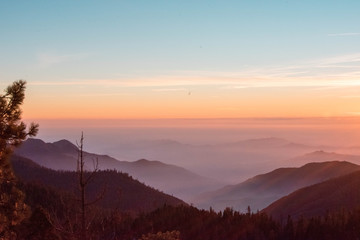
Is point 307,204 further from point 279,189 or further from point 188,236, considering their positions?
point 279,189

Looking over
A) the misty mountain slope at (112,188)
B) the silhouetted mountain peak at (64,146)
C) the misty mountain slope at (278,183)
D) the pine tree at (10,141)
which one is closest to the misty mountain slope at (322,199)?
the misty mountain slope at (112,188)

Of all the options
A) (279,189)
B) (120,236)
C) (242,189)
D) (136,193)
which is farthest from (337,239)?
(242,189)

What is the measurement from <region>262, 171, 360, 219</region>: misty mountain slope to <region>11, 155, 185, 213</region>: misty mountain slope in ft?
59.9

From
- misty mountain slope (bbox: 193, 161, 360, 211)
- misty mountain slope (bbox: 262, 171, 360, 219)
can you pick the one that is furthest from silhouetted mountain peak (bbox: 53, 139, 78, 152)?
misty mountain slope (bbox: 262, 171, 360, 219)

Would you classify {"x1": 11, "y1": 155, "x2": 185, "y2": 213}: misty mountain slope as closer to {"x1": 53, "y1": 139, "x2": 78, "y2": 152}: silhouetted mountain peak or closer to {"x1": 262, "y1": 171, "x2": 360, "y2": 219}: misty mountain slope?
{"x1": 262, "y1": 171, "x2": 360, "y2": 219}: misty mountain slope

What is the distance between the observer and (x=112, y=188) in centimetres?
6288

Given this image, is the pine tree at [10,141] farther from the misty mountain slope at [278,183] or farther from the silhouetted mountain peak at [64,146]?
the silhouetted mountain peak at [64,146]

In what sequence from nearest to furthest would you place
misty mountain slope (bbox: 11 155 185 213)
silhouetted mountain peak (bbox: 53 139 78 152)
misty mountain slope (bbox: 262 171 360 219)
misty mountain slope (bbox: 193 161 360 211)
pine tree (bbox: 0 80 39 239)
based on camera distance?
pine tree (bbox: 0 80 39 239) → misty mountain slope (bbox: 262 171 360 219) → misty mountain slope (bbox: 11 155 185 213) → misty mountain slope (bbox: 193 161 360 211) → silhouetted mountain peak (bbox: 53 139 78 152)

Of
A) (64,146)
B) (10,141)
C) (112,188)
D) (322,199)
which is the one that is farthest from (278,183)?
(64,146)

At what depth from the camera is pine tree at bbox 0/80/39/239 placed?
12.8m

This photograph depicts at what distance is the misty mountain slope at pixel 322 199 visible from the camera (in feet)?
117

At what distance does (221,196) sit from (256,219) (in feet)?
412

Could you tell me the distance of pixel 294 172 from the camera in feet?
366

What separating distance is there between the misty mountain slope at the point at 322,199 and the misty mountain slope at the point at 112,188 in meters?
18.3
